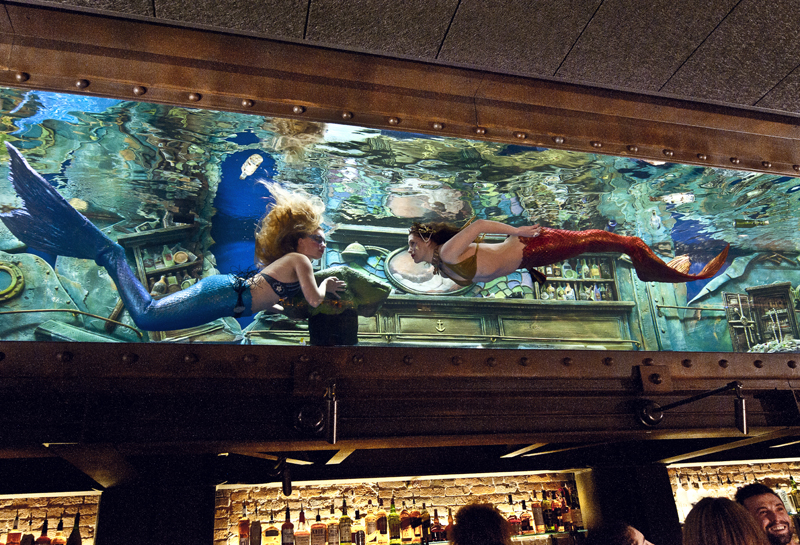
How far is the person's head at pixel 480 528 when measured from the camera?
2379 mm

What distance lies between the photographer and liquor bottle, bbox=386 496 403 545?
4590 mm

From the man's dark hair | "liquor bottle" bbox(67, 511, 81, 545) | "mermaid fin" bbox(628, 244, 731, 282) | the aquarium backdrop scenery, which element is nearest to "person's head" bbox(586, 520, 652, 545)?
the man's dark hair

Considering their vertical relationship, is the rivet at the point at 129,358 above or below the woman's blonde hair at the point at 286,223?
below

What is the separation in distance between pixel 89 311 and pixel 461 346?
206cm

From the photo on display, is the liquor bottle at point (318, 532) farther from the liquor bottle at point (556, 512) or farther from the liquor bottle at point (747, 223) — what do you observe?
the liquor bottle at point (747, 223)

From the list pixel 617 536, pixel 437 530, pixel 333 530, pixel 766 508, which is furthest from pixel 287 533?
pixel 766 508

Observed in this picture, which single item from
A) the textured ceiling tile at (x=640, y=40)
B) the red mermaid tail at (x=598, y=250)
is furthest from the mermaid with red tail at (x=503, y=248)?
the textured ceiling tile at (x=640, y=40)

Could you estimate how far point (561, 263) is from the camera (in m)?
3.50

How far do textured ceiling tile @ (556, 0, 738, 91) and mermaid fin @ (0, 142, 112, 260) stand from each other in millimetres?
2319

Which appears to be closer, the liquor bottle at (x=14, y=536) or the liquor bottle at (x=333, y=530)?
the liquor bottle at (x=14, y=536)

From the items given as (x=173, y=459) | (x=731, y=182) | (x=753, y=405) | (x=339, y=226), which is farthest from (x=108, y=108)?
(x=753, y=405)

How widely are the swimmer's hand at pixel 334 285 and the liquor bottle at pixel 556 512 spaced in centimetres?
328

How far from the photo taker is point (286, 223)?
298 cm

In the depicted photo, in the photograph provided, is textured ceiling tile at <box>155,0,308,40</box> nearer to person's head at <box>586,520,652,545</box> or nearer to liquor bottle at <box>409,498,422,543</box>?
person's head at <box>586,520,652,545</box>
